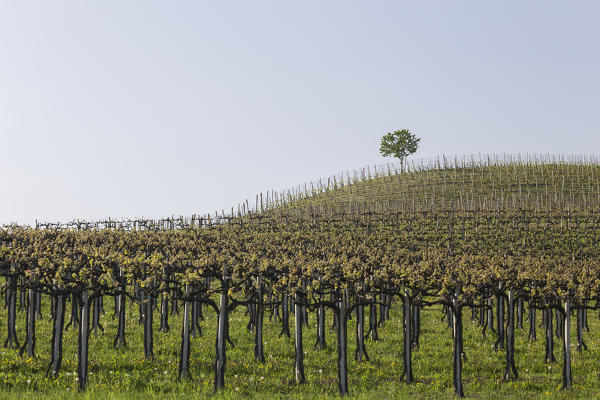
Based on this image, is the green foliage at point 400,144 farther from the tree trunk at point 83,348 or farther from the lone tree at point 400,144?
the tree trunk at point 83,348

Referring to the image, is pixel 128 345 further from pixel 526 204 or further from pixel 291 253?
pixel 526 204

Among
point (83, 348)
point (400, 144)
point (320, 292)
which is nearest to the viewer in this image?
point (83, 348)

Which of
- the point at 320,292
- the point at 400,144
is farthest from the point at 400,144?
the point at 320,292

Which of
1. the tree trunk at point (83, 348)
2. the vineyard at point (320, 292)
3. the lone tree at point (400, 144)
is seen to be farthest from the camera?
the lone tree at point (400, 144)

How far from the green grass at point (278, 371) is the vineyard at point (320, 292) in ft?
0.83

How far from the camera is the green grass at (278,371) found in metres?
15.2

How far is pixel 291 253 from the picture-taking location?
34219mm

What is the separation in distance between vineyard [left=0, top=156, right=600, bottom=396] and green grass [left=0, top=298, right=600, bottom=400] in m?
0.25

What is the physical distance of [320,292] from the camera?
17969mm

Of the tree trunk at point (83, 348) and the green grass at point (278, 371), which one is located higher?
the tree trunk at point (83, 348)

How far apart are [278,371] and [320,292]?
125 inches

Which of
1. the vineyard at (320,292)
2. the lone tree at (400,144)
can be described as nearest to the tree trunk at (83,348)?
the vineyard at (320,292)

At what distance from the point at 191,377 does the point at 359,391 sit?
530 cm

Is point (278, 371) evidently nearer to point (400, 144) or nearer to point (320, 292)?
point (320, 292)
